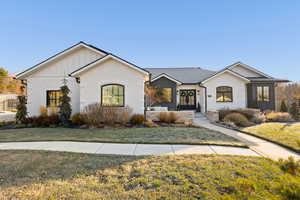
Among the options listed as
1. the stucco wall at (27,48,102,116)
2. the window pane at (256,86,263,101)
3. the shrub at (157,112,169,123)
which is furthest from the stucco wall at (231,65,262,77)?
the stucco wall at (27,48,102,116)

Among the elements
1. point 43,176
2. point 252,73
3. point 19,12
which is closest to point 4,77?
point 19,12

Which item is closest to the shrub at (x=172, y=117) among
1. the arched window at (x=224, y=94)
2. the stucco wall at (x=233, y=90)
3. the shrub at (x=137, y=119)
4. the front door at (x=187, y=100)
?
the shrub at (x=137, y=119)

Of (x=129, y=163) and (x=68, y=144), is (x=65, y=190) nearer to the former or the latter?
(x=129, y=163)

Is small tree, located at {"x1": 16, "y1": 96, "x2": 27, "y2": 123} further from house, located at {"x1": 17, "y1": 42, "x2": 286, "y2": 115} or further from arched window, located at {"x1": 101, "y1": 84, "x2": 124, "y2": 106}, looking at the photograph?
arched window, located at {"x1": 101, "y1": 84, "x2": 124, "y2": 106}

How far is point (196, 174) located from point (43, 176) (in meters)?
3.68

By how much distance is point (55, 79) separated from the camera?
12922mm

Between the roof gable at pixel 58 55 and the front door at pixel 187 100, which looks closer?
the roof gable at pixel 58 55

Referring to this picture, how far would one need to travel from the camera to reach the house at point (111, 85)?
36.5 feet

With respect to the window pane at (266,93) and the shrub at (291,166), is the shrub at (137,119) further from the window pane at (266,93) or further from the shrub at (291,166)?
the window pane at (266,93)

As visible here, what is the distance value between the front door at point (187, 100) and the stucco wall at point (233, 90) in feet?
8.82

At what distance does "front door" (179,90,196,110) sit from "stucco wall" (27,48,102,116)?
11501mm

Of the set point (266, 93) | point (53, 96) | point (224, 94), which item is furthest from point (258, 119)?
point (53, 96)

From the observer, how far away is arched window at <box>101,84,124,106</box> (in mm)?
11248

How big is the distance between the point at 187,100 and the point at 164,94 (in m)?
3.94
